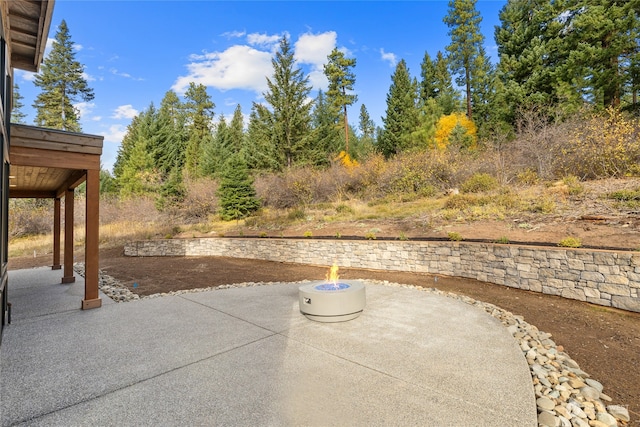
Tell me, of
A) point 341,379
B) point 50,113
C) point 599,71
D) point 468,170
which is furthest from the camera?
point 50,113

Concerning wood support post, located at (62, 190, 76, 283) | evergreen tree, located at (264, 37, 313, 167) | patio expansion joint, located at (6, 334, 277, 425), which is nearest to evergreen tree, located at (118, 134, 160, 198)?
evergreen tree, located at (264, 37, 313, 167)

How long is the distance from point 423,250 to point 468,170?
7.53m

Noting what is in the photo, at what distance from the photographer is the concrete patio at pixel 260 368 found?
7.47 ft

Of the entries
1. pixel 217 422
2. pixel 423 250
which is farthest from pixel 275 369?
pixel 423 250

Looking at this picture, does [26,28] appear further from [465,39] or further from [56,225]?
[465,39]

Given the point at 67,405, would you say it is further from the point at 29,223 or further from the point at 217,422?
the point at 29,223

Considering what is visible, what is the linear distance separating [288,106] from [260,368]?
2201 cm

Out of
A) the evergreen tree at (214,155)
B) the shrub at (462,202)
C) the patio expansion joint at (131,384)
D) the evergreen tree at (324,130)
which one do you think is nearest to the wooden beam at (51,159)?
the patio expansion joint at (131,384)

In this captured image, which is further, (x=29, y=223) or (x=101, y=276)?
(x=29, y=223)

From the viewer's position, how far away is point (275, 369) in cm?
296

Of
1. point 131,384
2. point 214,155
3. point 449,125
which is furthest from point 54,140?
point 449,125

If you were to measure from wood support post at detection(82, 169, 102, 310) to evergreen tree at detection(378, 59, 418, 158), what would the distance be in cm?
2453

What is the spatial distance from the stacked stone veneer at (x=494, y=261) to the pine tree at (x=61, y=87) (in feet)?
93.6

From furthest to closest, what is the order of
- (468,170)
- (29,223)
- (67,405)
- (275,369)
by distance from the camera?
(29,223) < (468,170) < (275,369) < (67,405)
